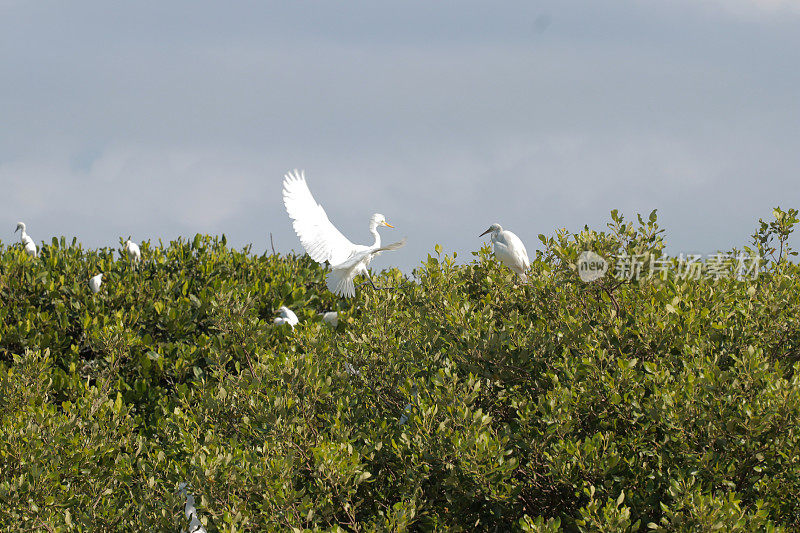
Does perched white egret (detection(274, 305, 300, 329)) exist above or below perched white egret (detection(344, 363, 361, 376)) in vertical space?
above

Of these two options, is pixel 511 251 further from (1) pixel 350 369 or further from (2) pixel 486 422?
(2) pixel 486 422

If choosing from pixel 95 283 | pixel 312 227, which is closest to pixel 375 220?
pixel 312 227

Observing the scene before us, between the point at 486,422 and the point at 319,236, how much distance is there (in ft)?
29.0

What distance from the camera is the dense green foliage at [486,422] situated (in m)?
4.56

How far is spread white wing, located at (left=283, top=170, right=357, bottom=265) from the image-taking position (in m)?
13.0

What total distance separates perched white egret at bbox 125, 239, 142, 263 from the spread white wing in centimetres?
283

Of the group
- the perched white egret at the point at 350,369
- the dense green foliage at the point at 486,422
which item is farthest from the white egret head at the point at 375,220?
the perched white egret at the point at 350,369

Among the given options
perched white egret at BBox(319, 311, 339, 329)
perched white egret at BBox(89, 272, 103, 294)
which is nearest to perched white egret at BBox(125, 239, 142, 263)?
perched white egret at BBox(89, 272, 103, 294)

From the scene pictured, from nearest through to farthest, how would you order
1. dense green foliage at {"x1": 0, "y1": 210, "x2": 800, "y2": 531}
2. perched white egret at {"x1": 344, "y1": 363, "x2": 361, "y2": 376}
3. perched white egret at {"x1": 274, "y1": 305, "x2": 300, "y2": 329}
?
dense green foliage at {"x1": 0, "y1": 210, "x2": 800, "y2": 531}, perched white egret at {"x1": 344, "y1": 363, "x2": 361, "y2": 376}, perched white egret at {"x1": 274, "y1": 305, "x2": 300, "y2": 329}

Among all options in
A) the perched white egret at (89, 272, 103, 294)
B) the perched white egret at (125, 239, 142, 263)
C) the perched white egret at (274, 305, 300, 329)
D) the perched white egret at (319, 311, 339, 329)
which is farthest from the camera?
the perched white egret at (125, 239, 142, 263)

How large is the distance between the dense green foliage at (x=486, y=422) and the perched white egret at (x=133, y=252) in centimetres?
595

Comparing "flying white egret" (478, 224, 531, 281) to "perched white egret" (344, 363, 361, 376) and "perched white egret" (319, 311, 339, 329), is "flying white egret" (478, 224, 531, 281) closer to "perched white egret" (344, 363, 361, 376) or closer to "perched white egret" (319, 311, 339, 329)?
"perched white egret" (319, 311, 339, 329)

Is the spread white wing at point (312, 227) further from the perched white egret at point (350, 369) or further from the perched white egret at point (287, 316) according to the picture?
the perched white egret at point (350, 369)

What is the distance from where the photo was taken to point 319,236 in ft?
43.4
